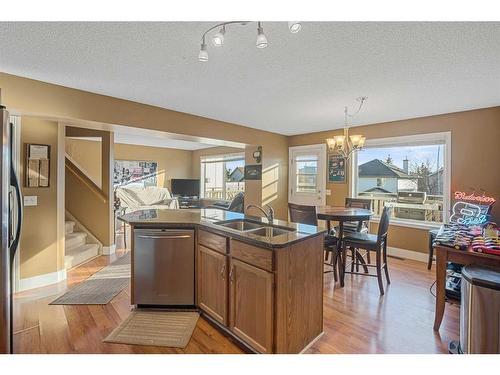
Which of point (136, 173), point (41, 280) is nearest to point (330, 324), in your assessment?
point (41, 280)

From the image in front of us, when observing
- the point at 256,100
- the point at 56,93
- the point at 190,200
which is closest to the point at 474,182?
the point at 256,100

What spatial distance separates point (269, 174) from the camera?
5691 millimetres

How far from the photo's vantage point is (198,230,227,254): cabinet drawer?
6.97 ft

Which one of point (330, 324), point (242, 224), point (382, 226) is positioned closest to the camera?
point (330, 324)

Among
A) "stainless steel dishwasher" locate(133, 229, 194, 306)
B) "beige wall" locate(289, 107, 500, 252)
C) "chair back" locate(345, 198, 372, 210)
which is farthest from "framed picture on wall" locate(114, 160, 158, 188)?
"beige wall" locate(289, 107, 500, 252)

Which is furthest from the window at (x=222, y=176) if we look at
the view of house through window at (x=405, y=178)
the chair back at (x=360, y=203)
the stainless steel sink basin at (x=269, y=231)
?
the stainless steel sink basin at (x=269, y=231)

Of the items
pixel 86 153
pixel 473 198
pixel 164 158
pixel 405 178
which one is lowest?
pixel 473 198

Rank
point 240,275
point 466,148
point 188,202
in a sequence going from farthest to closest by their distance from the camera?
point 188,202 < point 466,148 < point 240,275

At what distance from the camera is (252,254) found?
184cm

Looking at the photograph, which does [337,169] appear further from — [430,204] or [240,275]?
[240,275]

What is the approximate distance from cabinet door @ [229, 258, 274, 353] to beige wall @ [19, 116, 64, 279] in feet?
8.78

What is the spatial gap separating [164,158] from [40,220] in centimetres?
593

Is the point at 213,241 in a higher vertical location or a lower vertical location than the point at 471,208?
lower

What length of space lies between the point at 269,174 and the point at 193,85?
3116mm
